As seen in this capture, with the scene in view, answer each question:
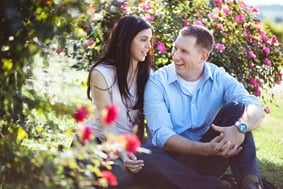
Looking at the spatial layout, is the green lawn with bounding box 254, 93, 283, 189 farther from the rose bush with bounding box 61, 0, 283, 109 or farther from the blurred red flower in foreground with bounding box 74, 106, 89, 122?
the blurred red flower in foreground with bounding box 74, 106, 89, 122

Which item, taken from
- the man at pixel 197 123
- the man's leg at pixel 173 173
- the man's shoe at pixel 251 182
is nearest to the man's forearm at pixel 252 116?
the man at pixel 197 123

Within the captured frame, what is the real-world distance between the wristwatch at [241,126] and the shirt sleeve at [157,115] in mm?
396

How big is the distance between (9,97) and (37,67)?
0.84 ft

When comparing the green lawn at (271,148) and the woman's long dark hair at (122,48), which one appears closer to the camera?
the woman's long dark hair at (122,48)

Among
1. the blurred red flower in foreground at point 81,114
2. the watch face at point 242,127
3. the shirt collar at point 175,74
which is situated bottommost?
the watch face at point 242,127

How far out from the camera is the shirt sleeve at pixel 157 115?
410cm

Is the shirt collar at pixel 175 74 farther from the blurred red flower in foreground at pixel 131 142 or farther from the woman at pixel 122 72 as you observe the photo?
the blurred red flower in foreground at pixel 131 142

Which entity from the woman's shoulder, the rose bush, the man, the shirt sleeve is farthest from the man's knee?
the rose bush

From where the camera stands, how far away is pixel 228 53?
5902mm

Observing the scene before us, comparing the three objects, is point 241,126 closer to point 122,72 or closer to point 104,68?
point 122,72

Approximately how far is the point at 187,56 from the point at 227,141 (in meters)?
0.66

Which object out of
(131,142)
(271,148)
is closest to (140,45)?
(131,142)

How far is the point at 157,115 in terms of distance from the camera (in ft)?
13.6

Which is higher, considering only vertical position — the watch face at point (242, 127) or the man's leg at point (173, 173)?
the watch face at point (242, 127)
